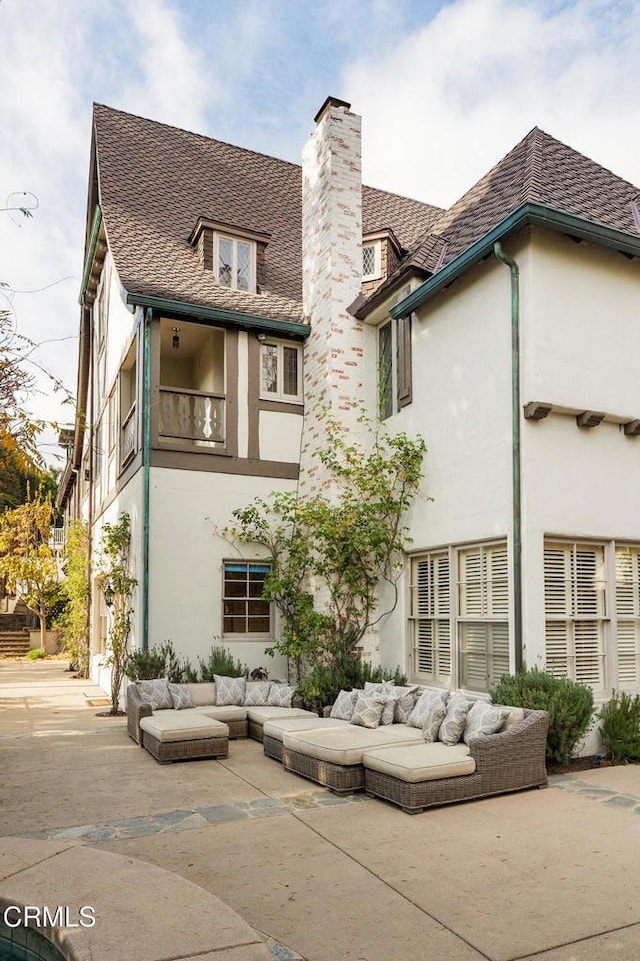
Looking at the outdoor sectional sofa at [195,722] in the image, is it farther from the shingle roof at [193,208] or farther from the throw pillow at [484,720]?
the shingle roof at [193,208]

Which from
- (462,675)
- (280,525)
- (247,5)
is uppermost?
(247,5)

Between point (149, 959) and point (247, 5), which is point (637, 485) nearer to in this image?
point (247, 5)

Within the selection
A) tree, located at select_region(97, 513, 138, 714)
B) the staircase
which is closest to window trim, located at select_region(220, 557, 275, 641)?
tree, located at select_region(97, 513, 138, 714)

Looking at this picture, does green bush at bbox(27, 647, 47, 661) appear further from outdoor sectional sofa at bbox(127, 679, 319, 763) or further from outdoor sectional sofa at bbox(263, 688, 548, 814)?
outdoor sectional sofa at bbox(263, 688, 548, 814)

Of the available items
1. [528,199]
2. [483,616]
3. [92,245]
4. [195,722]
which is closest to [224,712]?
[195,722]

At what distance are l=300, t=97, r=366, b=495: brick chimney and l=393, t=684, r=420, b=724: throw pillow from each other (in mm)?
3687

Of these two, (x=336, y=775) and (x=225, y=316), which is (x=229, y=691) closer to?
(x=336, y=775)

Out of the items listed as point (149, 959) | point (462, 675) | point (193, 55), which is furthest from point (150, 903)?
point (193, 55)

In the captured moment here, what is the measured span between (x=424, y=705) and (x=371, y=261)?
24.3 feet

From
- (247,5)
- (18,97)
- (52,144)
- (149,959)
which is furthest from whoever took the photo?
(247,5)

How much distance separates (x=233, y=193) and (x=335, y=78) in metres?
3.97

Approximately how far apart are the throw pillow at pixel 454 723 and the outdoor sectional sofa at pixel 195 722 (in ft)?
6.68

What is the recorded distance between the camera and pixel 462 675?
9.19 m

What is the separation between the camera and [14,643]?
2620 cm
